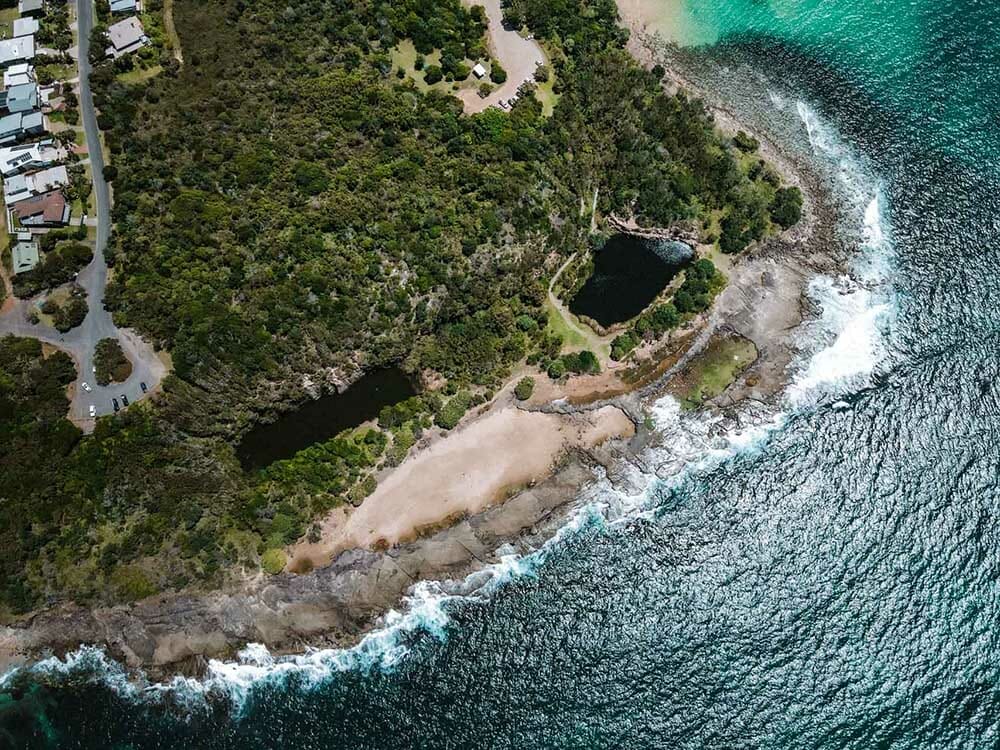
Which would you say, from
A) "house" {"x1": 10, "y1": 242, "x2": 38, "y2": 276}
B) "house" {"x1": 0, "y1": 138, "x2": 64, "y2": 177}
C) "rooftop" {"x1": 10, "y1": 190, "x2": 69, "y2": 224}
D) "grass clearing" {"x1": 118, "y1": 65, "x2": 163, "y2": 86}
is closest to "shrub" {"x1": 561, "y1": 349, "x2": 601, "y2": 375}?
"rooftop" {"x1": 10, "y1": 190, "x2": 69, "y2": 224}

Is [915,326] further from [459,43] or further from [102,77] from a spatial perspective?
[102,77]

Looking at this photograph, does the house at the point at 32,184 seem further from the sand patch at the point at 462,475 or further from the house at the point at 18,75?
the sand patch at the point at 462,475

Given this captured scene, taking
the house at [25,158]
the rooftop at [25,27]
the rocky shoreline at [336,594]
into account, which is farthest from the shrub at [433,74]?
the rooftop at [25,27]

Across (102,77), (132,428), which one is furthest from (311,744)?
(102,77)

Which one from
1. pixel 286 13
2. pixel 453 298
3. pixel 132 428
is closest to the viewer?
pixel 132 428

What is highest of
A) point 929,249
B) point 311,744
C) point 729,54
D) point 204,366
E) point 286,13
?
point 286,13

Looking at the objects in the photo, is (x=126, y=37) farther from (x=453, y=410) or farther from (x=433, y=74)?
(x=453, y=410)
